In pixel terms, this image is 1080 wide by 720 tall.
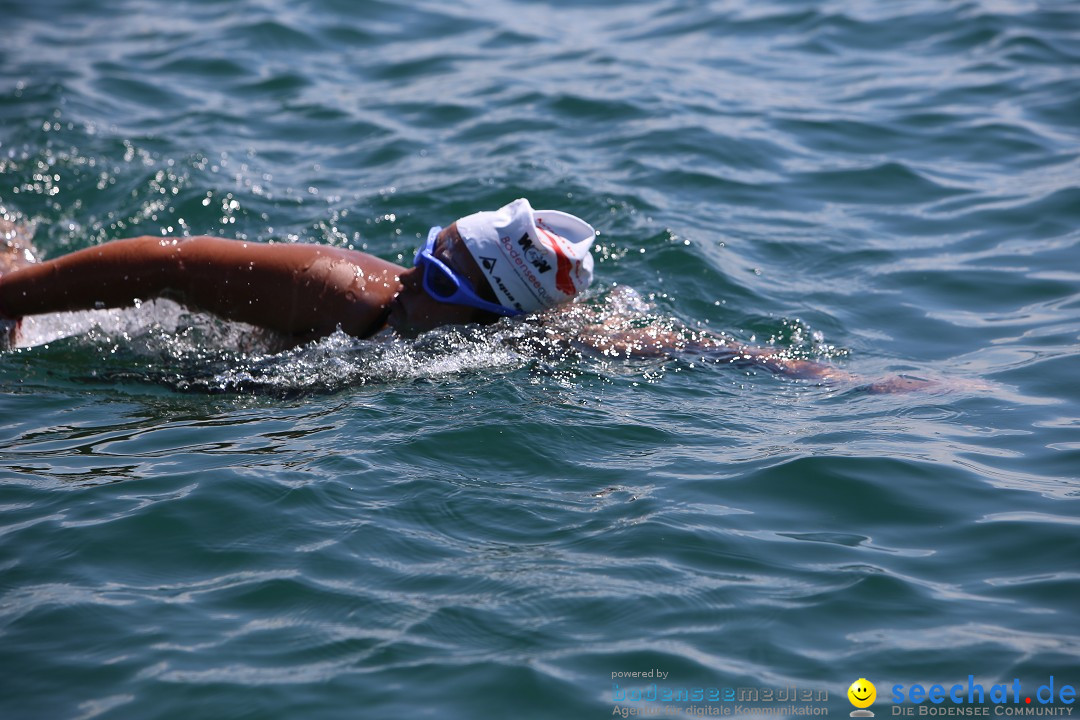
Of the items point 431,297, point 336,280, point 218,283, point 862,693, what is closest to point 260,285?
point 218,283

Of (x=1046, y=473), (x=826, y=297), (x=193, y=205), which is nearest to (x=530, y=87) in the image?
(x=193, y=205)

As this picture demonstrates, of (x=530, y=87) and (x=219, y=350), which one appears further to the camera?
(x=530, y=87)

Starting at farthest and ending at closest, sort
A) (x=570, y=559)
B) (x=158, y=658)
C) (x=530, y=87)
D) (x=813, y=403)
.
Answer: (x=530, y=87) < (x=813, y=403) < (x=570, y=559) < (x=158, y=658)

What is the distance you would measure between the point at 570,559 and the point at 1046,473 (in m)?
2.16

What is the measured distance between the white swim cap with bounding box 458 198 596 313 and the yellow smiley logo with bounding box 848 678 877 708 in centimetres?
269

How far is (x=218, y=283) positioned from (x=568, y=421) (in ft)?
5.90

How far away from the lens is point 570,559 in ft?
13.4

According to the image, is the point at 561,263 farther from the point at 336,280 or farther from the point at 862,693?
the point at 862,693

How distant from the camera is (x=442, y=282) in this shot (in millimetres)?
5602

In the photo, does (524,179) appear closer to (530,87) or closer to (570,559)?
(530,87)

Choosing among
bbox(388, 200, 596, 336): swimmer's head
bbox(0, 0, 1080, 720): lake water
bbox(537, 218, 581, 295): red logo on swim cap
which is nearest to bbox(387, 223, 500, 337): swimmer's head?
bbox(388, 200, 596, 336): swimmer's head

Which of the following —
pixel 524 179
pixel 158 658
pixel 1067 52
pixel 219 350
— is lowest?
pixel 158 658

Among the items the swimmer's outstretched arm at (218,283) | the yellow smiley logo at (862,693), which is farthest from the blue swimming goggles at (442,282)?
the yellow smiley logo at (862,693)

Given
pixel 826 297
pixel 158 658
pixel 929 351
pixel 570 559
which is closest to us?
pixel 158 658
